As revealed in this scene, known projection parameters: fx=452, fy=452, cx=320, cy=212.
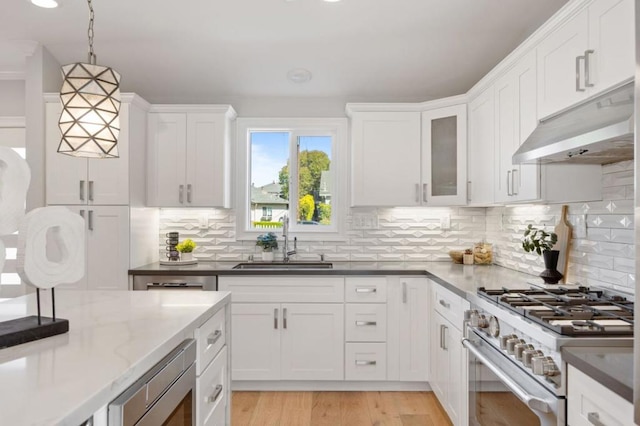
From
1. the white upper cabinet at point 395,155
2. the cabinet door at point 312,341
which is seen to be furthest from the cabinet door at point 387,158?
the cabinet door at point 312,341

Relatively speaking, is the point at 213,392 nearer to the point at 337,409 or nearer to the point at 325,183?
the point at 337,409

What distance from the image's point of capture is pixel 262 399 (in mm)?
3293

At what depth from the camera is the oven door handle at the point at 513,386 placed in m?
1.50

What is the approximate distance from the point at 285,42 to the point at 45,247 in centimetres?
260

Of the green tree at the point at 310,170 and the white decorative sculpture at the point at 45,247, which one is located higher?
the green tree at the point at 310,170

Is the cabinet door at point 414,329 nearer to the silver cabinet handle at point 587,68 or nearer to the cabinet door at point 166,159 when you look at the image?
the silver cabinet handle at point 587,68

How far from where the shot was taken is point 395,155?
12.2ft

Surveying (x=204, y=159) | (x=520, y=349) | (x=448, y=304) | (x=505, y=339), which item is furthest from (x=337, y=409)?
(x=204, y=159)

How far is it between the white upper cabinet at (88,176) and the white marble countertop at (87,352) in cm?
153

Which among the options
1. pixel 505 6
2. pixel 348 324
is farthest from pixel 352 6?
pixel 348 324

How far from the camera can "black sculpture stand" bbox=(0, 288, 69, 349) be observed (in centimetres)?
125

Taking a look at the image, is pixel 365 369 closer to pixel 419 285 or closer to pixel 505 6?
pixel 419 285

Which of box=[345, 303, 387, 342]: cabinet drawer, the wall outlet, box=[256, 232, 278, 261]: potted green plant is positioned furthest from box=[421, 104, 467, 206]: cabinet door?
box=[256, 232, 278, 261]: potted green plant

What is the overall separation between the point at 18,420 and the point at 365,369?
113 inches
